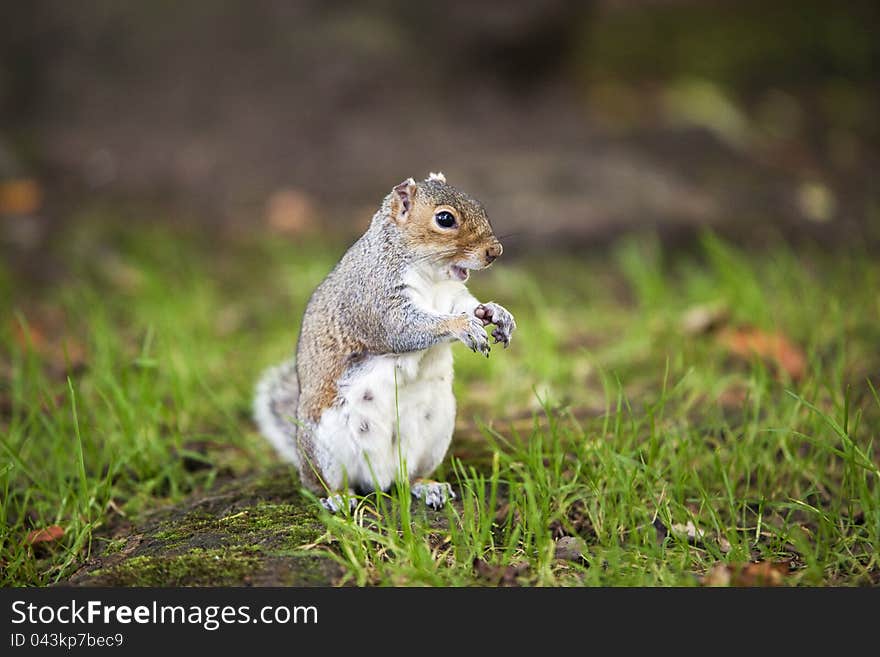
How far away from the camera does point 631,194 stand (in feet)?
20.3

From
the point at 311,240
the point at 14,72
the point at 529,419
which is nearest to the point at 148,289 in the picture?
the point at 311,240

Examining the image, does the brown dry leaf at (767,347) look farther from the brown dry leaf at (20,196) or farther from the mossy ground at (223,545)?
the brown dry leaf at (20,196)

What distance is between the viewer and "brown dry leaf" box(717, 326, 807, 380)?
383 centimetres

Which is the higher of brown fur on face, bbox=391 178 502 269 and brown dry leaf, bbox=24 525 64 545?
brown fur on face, bbox=391 178 502 269

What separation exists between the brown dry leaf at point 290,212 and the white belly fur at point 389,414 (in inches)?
138

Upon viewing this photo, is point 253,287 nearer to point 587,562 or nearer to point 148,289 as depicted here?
point 148,289

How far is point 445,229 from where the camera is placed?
8.93 ft

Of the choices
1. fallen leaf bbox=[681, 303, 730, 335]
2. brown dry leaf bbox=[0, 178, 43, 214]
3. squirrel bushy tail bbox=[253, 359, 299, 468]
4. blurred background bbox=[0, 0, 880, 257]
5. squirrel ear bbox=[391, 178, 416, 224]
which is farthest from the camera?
blurred background bbox=[0, 0, 880, 257]

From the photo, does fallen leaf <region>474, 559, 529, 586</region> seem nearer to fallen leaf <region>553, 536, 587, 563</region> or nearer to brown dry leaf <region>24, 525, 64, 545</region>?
fallen leaf <region>553, 536, 587, 563</region>

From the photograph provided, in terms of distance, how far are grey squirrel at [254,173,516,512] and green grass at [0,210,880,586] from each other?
0.48 feet

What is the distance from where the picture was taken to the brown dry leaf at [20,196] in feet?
19.9

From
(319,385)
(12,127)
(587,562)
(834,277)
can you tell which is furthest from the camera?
(12,127)

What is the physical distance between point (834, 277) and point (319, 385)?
298 centimetres

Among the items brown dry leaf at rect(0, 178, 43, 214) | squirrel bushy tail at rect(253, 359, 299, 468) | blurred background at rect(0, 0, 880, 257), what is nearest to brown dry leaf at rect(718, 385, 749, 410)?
squirrel bushy tail at rect(253, 359, 299, 468)
